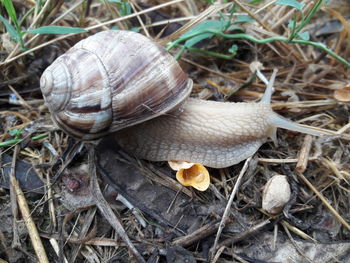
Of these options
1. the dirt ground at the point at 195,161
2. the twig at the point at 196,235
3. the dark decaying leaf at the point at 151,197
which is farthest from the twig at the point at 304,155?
the twig at the point at 196,235

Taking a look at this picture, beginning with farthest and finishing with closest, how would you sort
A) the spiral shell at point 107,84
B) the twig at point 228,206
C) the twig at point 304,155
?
1. the twig at point 304,155
2. the spiral shell at point 107,84
3. the twig at point 228,206

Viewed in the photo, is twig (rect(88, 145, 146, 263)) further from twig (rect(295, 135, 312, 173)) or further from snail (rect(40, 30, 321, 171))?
twig (rect(295, 135, 312, 173))

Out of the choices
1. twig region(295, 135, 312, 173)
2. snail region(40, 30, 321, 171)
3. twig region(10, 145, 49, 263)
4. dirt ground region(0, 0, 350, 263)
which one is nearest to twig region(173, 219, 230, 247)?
dirt ground region(0, 0, 350, 263)

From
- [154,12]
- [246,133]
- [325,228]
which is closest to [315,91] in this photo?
[246,133]

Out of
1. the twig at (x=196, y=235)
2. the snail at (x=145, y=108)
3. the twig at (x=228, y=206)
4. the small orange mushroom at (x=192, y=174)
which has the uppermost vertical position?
the snail at (x=145, y=108)

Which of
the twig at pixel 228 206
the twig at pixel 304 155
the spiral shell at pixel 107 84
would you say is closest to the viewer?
the twig at pixel 228 206

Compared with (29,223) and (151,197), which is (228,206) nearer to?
(151,197)

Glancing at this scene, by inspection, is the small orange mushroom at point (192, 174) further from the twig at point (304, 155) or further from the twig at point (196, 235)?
the twig at point (304, 155)

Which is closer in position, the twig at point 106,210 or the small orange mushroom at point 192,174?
the twig at point 106,210
